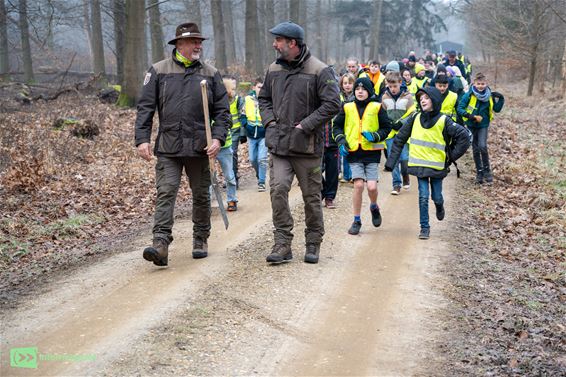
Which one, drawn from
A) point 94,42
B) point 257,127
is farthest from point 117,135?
point 94,42

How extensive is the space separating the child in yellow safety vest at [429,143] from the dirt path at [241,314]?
39.5 inches

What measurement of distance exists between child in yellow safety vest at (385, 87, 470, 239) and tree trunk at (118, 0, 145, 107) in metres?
14.4

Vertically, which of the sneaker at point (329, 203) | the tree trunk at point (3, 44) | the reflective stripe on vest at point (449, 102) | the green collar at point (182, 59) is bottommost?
A: the sneaker at point (329, 203)

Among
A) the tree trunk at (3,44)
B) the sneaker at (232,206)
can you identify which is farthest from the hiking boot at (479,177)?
the tree trunk at (3,44)

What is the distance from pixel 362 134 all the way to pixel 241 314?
161 inches

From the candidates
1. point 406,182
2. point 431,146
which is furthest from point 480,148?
point 431,146

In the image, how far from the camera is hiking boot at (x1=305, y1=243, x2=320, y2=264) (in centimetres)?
820

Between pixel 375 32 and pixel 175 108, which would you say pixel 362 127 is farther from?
pixel 375 32

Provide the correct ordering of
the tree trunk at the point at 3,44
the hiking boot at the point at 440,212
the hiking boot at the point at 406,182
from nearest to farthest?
the hiking boot at the point at 440,212 → the hiking boot at the point at 406,182 → the tree trunk at the point at 3,44

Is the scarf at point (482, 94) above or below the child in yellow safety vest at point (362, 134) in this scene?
above

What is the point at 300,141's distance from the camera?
7707 millimetres

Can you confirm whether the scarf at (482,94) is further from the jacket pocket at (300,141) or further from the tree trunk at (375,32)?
the tree trunk at (375,32)

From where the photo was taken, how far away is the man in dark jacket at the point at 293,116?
7.61 meters

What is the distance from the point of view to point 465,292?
25.1 feet
